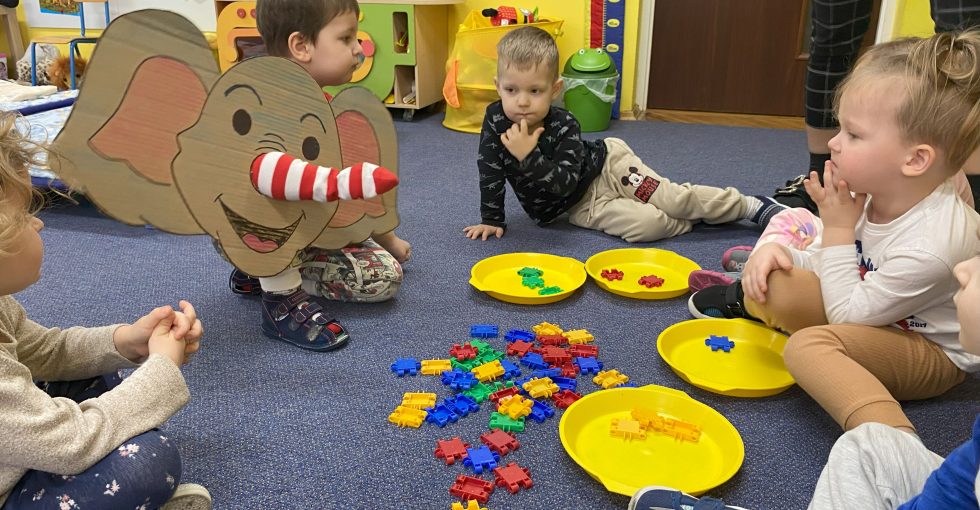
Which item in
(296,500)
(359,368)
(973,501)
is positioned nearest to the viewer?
(973,501)

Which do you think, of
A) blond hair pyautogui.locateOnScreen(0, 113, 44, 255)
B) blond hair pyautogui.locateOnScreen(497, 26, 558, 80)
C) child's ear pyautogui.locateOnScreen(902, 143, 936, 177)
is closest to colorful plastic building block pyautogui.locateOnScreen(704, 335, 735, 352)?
child's ear pyautogui.locateOnScreen(902, 143, 936, 177)

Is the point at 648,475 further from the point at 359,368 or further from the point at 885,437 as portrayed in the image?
the point at 359,368

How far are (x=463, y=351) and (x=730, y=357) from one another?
0.43 metres

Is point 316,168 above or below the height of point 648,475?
above

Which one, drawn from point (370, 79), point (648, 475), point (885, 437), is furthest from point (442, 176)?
point (885, 437)

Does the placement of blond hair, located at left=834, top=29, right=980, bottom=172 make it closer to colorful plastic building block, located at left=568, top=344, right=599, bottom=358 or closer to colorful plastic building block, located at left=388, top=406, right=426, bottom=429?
colorful plastic building block, located at left=568, top=344, right=599, bottom=358

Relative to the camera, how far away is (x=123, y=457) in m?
0.69

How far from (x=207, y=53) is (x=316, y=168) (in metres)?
0.23

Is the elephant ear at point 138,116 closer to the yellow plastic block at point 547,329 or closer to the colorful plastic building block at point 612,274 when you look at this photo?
the yellow plastic block at point 547,329

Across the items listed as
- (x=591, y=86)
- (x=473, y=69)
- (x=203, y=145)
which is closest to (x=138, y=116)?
(x=203, y=145)

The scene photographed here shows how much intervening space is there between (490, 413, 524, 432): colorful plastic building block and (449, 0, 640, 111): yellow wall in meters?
2.29

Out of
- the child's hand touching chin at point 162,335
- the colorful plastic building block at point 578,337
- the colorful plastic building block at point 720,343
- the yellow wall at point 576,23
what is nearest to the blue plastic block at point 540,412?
the colorful plastic building block at point 578,337

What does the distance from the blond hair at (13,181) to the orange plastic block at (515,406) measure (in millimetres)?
615

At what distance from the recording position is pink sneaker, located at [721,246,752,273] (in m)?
1.48
